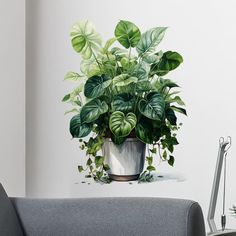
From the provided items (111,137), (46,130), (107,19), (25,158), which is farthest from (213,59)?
(25,158)

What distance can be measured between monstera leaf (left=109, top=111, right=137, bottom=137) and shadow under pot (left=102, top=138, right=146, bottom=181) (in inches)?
3.5

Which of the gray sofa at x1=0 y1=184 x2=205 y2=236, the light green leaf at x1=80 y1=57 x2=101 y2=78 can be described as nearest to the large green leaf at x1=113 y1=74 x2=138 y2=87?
the light green leaf at x1=80 y1=57 x2=101 y2=78

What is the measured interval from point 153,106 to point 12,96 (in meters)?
1.09

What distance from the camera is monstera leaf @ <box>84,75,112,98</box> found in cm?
207

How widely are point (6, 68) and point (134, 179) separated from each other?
102 centimetres

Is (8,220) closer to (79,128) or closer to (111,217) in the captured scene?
(111,217)

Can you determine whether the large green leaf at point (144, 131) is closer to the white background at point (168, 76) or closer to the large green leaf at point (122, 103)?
the large green leaf at point (122, 103)

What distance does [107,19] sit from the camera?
9.26 ft

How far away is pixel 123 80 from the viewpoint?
205 centimetres

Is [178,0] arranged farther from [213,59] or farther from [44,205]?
[44,205]

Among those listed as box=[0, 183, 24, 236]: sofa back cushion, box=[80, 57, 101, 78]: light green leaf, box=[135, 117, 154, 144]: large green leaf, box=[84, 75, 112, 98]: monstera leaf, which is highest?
box=[80, 57, 101, 78]: light green leaf

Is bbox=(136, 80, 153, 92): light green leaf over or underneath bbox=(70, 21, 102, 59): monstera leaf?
underneath

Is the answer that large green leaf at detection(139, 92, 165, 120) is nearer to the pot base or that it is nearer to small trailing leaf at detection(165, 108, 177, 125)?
small trailing leaf at detection(165, 108, 177, 125)

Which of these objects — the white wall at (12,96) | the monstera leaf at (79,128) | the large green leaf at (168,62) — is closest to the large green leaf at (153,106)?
the large green leaf at (168,62)
